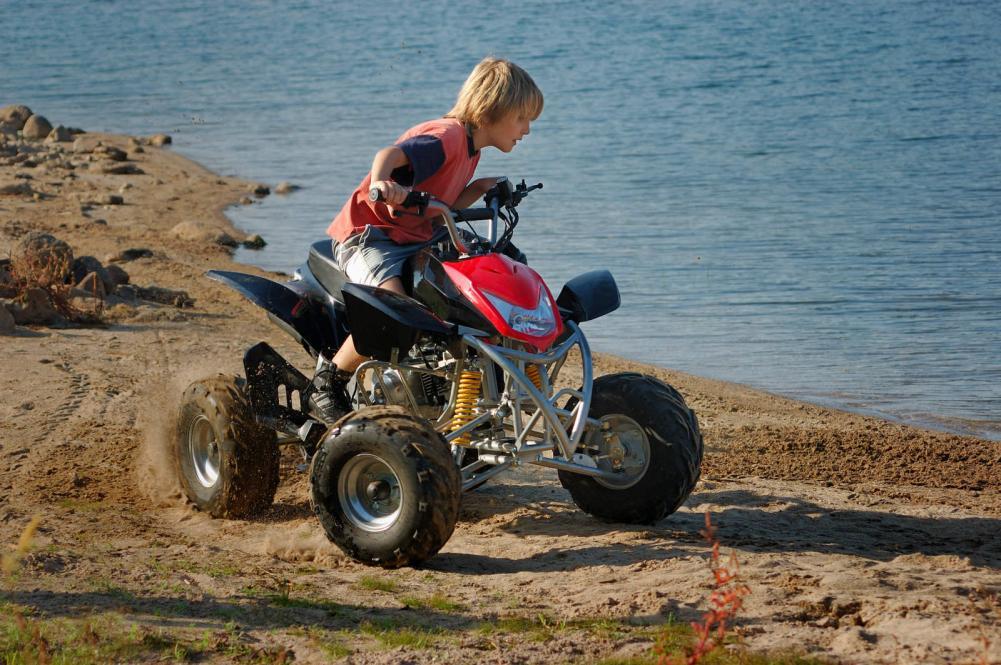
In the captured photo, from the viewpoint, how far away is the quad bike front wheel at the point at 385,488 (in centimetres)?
556

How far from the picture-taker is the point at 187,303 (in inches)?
456

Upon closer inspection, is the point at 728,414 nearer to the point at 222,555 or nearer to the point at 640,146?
the point at 222,555

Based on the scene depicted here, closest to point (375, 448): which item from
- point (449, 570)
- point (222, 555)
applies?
point (449, 570)

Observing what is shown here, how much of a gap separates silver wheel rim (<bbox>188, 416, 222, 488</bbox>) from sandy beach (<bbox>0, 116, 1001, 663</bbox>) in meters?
0.20

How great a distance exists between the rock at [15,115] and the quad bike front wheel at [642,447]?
66.7 ft

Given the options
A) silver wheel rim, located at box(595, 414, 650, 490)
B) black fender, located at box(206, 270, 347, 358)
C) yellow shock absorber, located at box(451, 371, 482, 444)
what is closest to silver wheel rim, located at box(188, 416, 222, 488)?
black fender, located at box(206, 270, 347, 358)

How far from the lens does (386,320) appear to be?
19.0 ft

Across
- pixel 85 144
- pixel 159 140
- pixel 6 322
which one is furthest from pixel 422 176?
pixel 159 140

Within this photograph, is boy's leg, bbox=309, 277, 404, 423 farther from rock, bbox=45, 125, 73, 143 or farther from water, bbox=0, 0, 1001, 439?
rock, bbox=45, 125, 73, 143

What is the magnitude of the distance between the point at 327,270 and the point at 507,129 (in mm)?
1152

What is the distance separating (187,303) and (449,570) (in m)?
6.43

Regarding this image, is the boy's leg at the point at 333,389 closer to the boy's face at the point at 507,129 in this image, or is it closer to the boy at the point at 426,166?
the boy at the point at 426,166

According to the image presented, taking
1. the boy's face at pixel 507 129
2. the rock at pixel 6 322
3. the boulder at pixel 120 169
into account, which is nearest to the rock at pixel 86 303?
the rock at pixel 6 322

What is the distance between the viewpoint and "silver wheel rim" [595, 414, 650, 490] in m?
6.23
